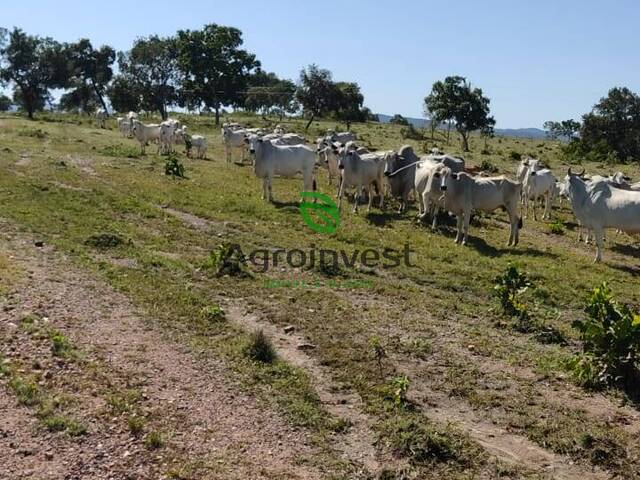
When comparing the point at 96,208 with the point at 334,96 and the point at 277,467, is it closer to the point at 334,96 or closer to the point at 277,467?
the point at 277,467

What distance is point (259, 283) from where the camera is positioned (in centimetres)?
1148

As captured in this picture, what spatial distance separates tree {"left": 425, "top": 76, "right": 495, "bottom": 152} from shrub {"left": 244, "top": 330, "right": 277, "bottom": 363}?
41911 millimetres

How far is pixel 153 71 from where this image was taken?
6681cm

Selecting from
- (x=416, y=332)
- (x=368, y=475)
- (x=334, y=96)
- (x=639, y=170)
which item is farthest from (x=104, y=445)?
(x=334, y=96)

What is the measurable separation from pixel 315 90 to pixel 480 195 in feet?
132

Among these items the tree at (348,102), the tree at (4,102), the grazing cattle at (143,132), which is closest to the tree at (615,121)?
the tree at (348,102)

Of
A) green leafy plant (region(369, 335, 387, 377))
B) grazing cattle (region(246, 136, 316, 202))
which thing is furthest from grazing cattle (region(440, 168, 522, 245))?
green leafy plant (region(369, 335, 387, 377))

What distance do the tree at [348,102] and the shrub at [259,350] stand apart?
163 feet

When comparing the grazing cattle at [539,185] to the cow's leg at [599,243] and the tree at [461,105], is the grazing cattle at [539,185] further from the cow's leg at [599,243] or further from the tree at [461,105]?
the tree at [461,105]

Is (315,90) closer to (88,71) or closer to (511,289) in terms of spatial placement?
(88,71)

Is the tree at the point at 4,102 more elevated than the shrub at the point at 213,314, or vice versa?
the tree at the point at 4,102

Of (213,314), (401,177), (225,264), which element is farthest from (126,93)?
(213,314)

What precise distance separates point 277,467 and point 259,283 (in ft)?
18.7

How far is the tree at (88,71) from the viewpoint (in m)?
69.3
